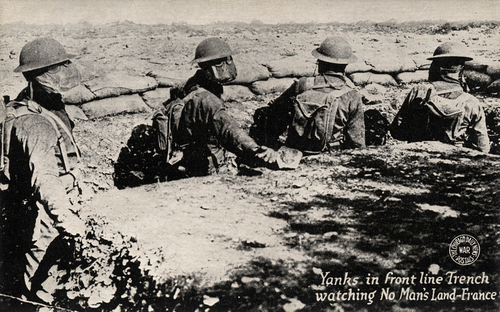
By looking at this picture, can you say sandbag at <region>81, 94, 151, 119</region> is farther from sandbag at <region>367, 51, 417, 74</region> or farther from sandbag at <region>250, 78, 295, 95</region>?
sandbag at <region>367, 51, 417, 74</region>

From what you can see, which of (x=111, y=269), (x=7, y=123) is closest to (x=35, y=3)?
(x=7, y=123)

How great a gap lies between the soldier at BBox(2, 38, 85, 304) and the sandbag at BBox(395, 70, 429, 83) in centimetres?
396

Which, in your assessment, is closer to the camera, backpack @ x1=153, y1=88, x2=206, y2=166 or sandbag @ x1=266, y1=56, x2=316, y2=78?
backpack @ x1=153, y1=88, x2=206, y2=166

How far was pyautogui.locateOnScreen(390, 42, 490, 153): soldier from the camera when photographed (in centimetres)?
350

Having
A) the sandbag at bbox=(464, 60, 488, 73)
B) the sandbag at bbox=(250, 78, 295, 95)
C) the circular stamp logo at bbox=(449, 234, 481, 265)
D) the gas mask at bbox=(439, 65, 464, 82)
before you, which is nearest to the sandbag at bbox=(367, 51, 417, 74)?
the sandbag at bbox=(464, 60, 488, 73)

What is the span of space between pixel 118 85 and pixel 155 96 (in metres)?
0.36

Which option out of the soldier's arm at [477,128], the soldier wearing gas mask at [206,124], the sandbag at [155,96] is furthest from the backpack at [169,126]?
the soldier's arm at [477,128]

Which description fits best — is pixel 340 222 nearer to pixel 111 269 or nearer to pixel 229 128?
pixel 229 128

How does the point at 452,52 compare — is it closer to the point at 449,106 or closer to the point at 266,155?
the point at 449,106

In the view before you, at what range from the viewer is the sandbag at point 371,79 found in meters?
5.14

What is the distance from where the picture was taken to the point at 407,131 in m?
3.84

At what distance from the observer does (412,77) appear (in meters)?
5.33

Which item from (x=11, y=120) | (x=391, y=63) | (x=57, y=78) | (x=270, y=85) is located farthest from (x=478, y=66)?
(x=11, y=120)

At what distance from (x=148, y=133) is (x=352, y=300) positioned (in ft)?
8.51
